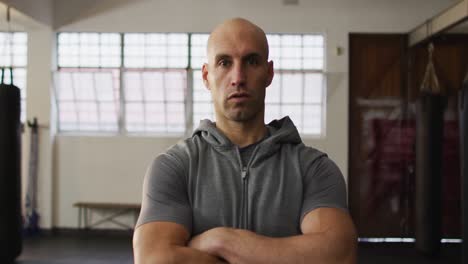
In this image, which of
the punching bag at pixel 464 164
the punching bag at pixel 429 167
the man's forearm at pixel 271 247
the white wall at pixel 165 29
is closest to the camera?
the man's forearm at pixel 271 247

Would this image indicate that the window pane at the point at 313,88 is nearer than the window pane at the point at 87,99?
Yes

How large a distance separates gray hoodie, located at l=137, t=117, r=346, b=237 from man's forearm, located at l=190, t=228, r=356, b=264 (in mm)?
49

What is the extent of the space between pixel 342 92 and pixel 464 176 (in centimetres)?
260

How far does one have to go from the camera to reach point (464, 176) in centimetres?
306

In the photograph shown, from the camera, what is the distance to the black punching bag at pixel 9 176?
159 inches

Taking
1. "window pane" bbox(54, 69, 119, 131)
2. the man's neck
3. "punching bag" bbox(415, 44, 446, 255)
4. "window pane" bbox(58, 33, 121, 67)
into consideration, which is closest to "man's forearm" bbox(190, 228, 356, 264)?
the man's neck

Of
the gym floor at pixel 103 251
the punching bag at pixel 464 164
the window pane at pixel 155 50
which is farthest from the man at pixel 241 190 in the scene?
the window pane at pixel 155 50

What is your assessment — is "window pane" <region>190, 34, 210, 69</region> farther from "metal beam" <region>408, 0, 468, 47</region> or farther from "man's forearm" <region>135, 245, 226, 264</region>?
"man's forearm" <region>135, 245, 226, 264</region>

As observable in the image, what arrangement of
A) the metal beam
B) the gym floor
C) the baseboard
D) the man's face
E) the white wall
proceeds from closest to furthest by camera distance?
the man's face → the metal beam → the gym floor → the white wall → the baseboard

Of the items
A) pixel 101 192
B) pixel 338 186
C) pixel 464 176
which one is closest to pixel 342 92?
pixel 464 176

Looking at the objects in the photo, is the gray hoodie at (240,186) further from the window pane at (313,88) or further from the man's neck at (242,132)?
the window pane at (313,88)

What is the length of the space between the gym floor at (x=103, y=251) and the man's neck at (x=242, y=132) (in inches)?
136

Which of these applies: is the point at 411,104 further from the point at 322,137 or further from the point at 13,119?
the point at 13,119

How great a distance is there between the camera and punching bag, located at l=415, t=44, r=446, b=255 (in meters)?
4.22
